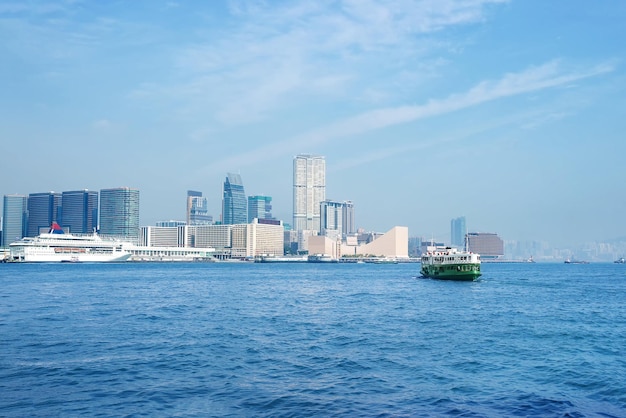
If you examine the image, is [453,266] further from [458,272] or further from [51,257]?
[51,257]

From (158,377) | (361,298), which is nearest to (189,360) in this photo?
(158,377)

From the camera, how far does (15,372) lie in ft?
51.9

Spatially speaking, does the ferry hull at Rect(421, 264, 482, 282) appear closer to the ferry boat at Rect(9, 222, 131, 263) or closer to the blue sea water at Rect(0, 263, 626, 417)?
the blue sea water at Rect(0, 263, 626, 417)

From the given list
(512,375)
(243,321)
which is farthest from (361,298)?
(512,375)

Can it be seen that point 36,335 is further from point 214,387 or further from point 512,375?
point 512,375

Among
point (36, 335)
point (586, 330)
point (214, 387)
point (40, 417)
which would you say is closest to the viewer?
point (40, 417)

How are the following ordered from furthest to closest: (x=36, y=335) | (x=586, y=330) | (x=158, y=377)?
(x=586, y=330), (x=36, y=335), (x=158, y=377)

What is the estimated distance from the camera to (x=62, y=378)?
50.0ft

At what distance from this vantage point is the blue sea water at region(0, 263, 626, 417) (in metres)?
13.0

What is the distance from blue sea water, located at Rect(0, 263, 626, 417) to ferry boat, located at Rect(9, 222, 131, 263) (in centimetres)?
10156

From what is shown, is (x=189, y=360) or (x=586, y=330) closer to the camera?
(x=189, y=360)

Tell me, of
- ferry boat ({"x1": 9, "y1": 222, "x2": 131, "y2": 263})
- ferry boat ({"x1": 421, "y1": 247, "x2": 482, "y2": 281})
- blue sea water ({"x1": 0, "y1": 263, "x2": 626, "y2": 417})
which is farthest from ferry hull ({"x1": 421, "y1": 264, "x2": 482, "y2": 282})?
ferry boat ({"x1": 9, "y1": 222, "x2": 131, "y2": 263})

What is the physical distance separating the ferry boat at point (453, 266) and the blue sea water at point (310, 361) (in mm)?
24975

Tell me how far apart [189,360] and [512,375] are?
9.16 metres
